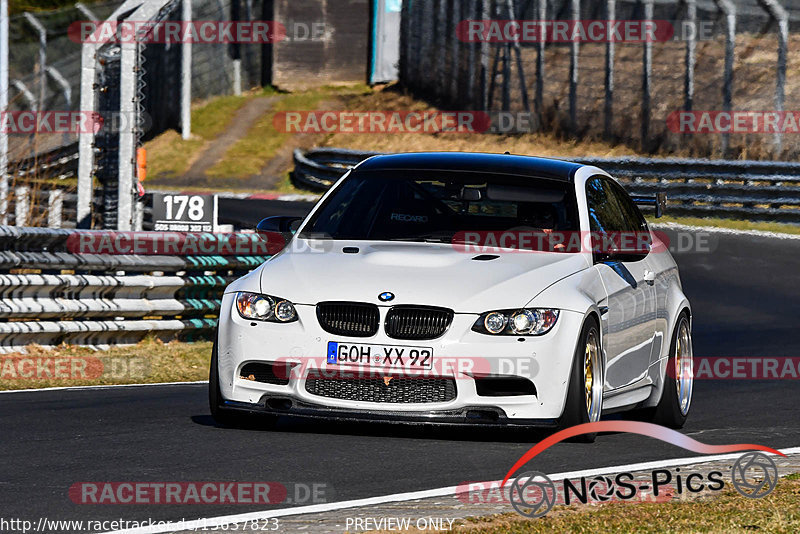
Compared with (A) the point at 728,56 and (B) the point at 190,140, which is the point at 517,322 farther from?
(B) the point at 190,140

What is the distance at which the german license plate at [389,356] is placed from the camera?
7.67 metres

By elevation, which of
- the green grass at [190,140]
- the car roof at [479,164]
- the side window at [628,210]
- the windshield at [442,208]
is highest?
the car roof at [479,164]

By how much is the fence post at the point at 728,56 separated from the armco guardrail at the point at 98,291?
1742cm

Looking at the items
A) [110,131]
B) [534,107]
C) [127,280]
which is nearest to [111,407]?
[127,280]

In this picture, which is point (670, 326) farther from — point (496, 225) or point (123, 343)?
point (123, 343)

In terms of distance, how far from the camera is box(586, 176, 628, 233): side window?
9.15 m

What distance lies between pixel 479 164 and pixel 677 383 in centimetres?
194

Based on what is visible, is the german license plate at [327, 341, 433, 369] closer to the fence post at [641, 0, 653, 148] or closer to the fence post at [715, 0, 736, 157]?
the fence post at [715, 0, 736, 157]

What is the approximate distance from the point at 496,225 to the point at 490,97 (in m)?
31.0

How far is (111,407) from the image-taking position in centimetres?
963

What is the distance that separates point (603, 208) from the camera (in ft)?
31.1

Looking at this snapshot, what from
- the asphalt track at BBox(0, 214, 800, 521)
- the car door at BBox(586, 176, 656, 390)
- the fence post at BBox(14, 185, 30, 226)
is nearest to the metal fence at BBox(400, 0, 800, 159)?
the fence post at BBox(14, 185, 30, 226)
